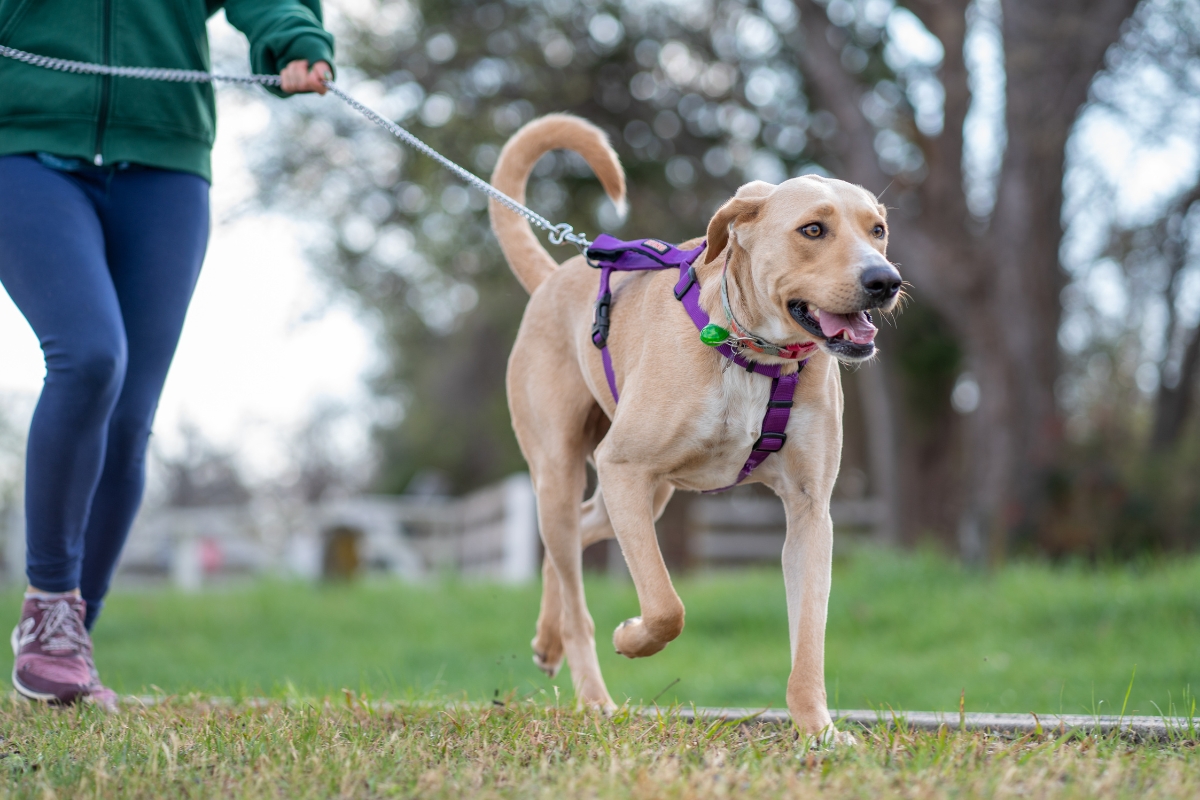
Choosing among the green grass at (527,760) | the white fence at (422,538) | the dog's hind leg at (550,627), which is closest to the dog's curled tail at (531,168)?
the dog's hind leg at (550,627)

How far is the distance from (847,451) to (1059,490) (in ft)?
21.9

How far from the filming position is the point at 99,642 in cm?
1059

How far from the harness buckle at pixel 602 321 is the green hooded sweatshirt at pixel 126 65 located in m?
1.12

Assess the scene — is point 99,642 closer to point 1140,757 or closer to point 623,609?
point 623,609

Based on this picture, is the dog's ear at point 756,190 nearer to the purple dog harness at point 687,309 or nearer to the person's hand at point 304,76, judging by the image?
the purple dog harness at point 687,309

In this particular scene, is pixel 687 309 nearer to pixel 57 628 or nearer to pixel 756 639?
pixel 57 628

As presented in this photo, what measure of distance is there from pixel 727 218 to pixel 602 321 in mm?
590

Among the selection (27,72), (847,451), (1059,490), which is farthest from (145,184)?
(847,451)

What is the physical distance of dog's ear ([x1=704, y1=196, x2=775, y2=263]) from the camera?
10.0 ft

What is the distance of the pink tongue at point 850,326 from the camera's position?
284cm

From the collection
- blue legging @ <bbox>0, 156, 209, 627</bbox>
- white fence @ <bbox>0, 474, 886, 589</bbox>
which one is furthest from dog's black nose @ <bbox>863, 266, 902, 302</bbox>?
white fence @ <bbox>0, 474, 886, 589</bbox>

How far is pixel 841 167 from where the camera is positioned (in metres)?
13.0

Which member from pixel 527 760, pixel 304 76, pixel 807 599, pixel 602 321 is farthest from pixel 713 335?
pixel 304 76

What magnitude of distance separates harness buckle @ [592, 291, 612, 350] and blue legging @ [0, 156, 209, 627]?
1252 mm
